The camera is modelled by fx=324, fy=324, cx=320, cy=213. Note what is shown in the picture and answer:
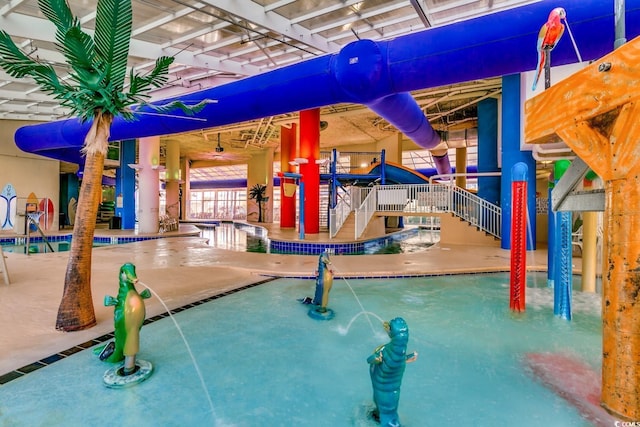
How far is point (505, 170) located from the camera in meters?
8.20

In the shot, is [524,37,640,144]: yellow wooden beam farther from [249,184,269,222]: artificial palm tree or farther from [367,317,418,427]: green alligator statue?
[249,184,269,222]: artificial palm tree

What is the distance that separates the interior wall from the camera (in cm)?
1121

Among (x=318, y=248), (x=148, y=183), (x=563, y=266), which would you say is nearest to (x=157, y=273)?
(x=318, y=248)

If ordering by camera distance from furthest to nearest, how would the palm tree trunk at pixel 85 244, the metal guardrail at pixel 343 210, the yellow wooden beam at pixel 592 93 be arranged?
the metal guardrail at pixel 343 210, the palm tree trunk at pixel 85 244, the yellow wooden beam at pixel 592 93

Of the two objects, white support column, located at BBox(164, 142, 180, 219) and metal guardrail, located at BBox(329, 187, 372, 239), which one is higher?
white support column, located at BBox(164, 142, 180, 219)

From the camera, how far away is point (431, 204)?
9.92 meters

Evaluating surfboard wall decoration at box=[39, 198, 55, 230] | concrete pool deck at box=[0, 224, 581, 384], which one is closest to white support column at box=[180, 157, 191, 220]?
surfboard wall decoration at box=[39, 198, 55, 230]

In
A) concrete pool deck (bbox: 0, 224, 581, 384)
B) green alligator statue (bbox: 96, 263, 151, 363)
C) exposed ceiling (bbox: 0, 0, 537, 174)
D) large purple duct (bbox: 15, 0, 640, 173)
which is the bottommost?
concrete pool deck (bbox: 0, 224, 581, 384)

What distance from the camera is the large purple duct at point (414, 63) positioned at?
343 cm

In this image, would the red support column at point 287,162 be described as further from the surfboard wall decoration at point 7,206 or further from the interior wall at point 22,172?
the surfboard wall decoration at point 7,206

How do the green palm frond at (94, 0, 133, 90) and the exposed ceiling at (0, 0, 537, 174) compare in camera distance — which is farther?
the exposed ceiling at (0, 0, 537, 174)

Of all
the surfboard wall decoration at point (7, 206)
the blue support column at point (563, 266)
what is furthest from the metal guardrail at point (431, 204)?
the surfboard wall decoration at point (7, 206)

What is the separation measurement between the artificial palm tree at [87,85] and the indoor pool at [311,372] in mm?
647

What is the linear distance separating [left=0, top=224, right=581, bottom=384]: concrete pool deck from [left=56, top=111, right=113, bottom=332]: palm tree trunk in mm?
134
